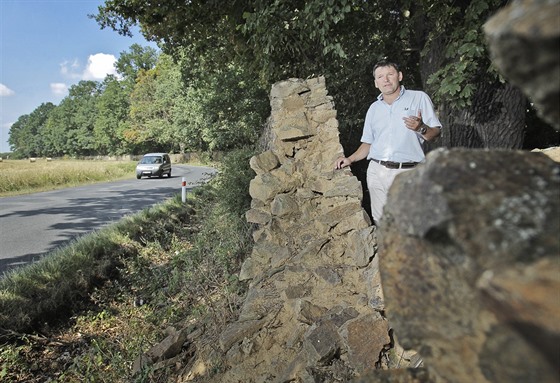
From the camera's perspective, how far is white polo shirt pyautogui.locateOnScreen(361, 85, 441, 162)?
3334 millimetres

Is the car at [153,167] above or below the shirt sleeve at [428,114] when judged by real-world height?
below

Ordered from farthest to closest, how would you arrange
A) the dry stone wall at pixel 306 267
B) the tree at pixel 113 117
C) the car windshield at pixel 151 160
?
the tree at pixel 113 117 < the car windshield at pixel 151 160 < the dry stone wall at pixel 306 267

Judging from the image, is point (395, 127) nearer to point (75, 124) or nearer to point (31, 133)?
point (75, 124)

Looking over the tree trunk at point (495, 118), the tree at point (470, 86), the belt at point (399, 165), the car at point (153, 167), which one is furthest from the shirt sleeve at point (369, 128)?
the car at point (153, 167)

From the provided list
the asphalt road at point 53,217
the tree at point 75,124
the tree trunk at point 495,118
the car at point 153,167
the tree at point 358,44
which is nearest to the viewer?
the tree at point 358,44

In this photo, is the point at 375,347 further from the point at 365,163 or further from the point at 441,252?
the point at 365,163

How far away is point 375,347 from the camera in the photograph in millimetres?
2916

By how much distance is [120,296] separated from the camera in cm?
599

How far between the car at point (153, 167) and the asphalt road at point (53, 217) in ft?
32.1

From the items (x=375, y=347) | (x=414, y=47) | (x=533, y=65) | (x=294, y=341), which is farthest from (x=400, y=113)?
(x=414, y=47)

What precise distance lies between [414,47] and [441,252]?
7896 mm

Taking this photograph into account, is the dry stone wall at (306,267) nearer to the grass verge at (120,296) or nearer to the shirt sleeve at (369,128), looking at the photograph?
the grass verge at (120,296)

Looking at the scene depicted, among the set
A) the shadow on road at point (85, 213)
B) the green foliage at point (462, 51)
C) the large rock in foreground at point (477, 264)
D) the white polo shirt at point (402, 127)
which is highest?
the green foliage at point (462, 51)

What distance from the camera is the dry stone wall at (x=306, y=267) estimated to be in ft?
9.82
